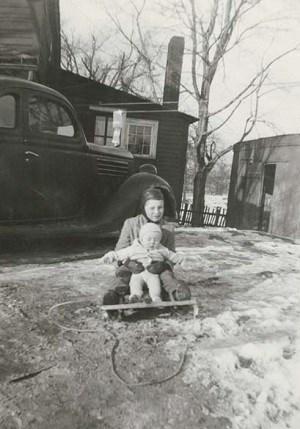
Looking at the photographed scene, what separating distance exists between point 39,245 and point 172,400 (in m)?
3.98

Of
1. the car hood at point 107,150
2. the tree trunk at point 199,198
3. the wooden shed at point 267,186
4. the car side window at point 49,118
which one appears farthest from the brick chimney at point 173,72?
the car side window at point 49,118

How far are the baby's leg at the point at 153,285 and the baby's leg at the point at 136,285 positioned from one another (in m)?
0.05

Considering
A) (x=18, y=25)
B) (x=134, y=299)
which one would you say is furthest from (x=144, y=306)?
(x=18, y=25)

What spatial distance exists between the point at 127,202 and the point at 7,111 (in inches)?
77.0

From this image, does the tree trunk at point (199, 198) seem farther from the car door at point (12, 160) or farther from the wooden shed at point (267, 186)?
the car door at point (12, 160)

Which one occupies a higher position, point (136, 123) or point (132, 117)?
point (132, 117)

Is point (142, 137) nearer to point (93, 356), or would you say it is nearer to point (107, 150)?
point (107, 150)

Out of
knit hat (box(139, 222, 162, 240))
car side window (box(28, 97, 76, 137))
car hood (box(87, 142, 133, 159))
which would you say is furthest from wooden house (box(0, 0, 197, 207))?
knit hat (box(139, 222, 162, 240))

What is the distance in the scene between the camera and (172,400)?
6.59 ft

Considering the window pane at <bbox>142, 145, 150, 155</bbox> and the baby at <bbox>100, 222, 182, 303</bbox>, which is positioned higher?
the window pane at <bbox>142, 145, 150, 155</bbox>

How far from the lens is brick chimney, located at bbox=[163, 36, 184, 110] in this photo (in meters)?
15.5

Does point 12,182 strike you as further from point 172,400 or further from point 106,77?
point 106,77

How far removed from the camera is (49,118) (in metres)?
5.09

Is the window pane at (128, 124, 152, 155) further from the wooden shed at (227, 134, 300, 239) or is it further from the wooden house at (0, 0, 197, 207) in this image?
the wooden shed at (227, 134, 300, 239)
